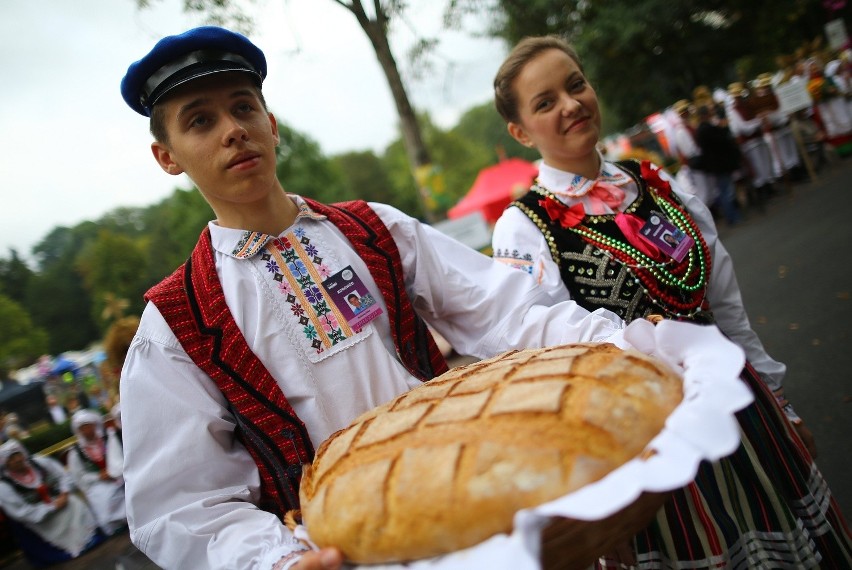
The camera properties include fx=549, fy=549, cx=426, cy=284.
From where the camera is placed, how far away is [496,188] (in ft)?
45.1

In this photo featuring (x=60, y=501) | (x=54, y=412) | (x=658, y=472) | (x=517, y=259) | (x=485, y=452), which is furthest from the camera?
(x=54, y=412)

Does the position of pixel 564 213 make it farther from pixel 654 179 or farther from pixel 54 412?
pixel 54 412

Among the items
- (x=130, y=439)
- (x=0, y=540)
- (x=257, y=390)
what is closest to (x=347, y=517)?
(x=257, y=390)

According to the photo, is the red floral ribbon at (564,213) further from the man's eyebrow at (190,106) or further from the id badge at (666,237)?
the man's eyebrow at (190,106)

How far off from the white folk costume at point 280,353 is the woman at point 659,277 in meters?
0.25

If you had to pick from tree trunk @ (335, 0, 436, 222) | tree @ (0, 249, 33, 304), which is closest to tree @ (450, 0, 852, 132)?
tree trunk @ (335, 0, 436, 222)

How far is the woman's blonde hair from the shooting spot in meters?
1.98

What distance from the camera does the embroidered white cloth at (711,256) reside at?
1.91 metres

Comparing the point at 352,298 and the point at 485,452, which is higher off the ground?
the point at 352,298

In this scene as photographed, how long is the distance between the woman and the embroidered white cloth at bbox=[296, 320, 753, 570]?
79 cm

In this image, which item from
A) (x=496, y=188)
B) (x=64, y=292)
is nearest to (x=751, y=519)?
(x=496, y=188)

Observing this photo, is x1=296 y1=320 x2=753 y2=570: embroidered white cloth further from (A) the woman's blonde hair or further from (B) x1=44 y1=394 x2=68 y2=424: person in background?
(B) x1=44 y1=394 x2=68 y2=424: person in background

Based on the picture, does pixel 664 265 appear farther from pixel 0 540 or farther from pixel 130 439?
pixel 0 540

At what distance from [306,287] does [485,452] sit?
844 mm
